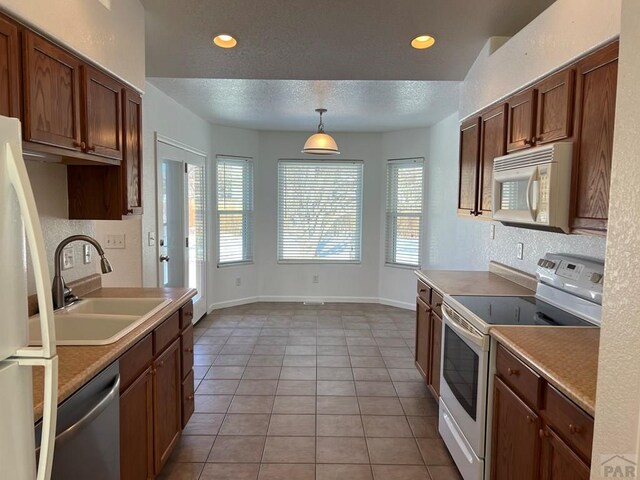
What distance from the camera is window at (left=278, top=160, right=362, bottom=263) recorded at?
20.3ft

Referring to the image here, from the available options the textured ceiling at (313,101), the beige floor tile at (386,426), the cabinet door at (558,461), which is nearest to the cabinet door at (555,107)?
the cabinet door at (558,461)

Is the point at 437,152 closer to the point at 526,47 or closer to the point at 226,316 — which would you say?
the point at 526,47

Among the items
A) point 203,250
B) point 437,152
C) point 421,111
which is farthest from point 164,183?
point 437,152

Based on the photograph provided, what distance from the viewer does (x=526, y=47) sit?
2311mm

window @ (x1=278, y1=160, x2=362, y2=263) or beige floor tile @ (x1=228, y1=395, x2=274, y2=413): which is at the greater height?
window @ (x1=278, y1=160, x2=362, y2=263)

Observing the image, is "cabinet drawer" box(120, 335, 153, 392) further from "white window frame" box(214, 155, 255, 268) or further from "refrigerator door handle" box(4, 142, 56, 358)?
"white window frame" box(214, 155, 255, 268)

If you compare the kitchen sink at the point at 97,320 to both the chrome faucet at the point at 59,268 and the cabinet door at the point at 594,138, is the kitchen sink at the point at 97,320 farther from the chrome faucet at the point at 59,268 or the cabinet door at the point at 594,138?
the cabinet door at the point at 594,138

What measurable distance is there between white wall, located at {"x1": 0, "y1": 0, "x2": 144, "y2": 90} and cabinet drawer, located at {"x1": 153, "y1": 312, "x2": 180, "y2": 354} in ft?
4.30

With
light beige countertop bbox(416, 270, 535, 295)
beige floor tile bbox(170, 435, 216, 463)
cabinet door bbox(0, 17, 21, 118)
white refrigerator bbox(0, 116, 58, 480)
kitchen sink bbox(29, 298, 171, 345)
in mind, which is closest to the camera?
white refrigerator bbox(0, 116, 58, 480)

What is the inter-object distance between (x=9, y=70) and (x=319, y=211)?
492cm

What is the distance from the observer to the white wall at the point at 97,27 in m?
1.59

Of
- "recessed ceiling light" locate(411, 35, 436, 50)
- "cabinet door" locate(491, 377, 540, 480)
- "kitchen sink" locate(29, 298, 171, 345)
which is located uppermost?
"recessed ceiling light" locate(411, 35, 436, 50)

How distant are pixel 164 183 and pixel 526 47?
3.31m

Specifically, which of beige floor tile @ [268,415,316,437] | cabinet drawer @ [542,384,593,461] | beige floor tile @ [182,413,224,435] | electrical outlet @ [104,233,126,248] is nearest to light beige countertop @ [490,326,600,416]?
cabinet drawer @ [542,384,593,461]
